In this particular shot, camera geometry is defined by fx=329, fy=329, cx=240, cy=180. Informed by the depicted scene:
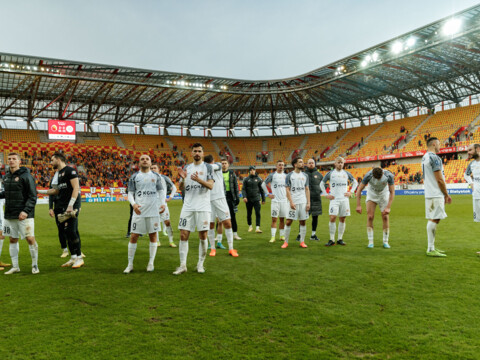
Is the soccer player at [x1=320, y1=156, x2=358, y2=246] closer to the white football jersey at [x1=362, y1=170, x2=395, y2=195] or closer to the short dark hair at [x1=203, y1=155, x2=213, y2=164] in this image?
the white football jersey at [x1=362, y1=170, x2=395, y2=195]

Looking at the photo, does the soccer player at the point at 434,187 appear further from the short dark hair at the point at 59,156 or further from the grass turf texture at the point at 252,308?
the short dark hair at the point at 59,156

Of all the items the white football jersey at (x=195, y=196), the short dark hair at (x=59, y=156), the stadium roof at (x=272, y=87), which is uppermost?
the stadium roof at (x=272, y=87)

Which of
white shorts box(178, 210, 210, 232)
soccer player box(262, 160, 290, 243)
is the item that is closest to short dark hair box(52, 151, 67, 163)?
white shorts box(178, 210, 210, 232)

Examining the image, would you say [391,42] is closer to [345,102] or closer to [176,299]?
[345,102]

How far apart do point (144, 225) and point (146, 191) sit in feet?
2.06

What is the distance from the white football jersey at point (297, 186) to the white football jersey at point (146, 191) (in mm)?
3642

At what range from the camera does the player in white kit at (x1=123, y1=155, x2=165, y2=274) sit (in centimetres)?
606

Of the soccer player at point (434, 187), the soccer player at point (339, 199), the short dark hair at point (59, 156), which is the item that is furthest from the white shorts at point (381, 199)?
the short dark hair at point (59, 156)

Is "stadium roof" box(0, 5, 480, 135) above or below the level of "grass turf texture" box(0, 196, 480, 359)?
above

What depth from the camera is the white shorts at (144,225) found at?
6035 millimetres

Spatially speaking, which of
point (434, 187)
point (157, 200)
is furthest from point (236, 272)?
point (434, 187)

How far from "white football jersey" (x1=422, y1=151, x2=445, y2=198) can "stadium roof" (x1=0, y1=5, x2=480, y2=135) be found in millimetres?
25445

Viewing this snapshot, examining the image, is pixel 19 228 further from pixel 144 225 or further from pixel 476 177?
pixel 476 177

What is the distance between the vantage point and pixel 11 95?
39.4m
